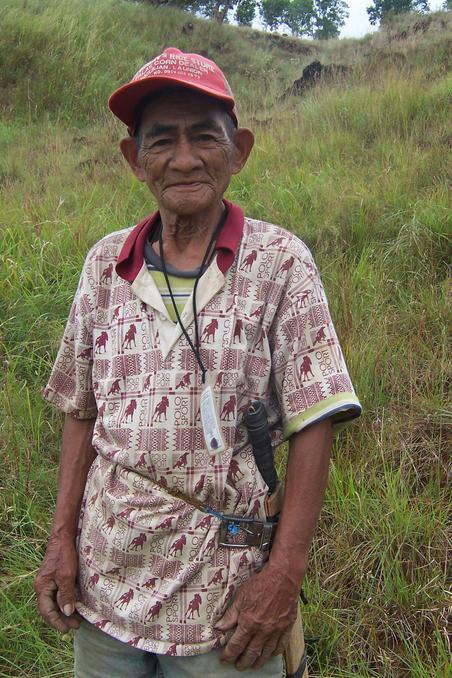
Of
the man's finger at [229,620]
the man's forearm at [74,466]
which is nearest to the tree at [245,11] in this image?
the man's forearm at [74,466]

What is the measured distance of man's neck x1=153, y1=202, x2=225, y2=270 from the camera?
4.59 ft

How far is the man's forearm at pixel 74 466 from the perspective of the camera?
151 cm

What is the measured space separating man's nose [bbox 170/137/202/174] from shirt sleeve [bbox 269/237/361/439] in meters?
0.28

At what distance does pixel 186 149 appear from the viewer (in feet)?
4.41

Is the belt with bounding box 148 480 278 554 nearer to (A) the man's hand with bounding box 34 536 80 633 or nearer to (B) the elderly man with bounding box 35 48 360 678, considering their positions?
(B) the elderly man with bounding box 35 48 360 678

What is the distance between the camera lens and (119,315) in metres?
1.38

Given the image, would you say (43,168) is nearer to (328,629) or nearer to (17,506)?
(17,506)

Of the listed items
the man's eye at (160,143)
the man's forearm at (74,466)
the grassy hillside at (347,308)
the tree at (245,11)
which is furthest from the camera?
the tree at (245,11)

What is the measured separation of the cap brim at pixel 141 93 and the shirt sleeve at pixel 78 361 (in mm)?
337

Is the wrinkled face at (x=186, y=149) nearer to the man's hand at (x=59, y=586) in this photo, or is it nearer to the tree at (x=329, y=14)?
the man's hand at (x=59, y=586)

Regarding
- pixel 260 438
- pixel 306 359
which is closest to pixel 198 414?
pixel 260 438

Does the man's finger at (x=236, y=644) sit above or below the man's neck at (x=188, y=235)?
below

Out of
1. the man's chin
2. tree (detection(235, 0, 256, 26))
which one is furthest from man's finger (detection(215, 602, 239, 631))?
tree (detection(235, 0, 256, 26))

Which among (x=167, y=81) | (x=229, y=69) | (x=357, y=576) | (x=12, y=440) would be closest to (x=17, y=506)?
(x=12, y=440)
